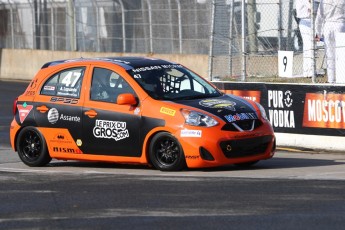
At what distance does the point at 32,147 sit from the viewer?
14109mm

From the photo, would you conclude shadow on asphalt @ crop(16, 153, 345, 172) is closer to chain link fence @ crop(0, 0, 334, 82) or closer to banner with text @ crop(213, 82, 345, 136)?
banner with text @ crop(213, 82, 345, 136)

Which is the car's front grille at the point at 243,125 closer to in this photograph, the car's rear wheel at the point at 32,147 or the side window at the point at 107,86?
the side window at the point at 107,86

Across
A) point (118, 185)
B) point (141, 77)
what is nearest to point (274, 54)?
point (141, 77)

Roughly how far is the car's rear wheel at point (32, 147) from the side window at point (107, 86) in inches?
40.2

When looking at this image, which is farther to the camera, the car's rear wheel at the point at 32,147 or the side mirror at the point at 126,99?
the car's rear wheel at the point at 32,147

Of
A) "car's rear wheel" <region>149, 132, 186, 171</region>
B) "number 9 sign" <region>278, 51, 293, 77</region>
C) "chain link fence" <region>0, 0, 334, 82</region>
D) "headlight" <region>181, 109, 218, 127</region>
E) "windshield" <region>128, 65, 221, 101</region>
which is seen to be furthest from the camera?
"chain link fence" <region>0, 0, 334, 82</region>

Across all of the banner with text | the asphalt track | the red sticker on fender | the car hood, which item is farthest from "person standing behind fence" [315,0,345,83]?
the red sticker on fender

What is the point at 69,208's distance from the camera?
9.98 meters

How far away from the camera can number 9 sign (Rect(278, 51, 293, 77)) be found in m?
17.3

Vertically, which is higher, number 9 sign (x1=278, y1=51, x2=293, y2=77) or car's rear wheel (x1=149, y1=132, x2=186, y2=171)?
number 9 sign (x1=278, y1=51, x2=293, y2=77)

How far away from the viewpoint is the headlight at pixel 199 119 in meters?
12.5

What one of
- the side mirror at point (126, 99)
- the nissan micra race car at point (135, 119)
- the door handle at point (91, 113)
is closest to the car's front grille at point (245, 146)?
the nissan micra race car at point (135, 119)

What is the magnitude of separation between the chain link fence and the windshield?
155 inches

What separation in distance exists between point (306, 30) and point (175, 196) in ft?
25.6
